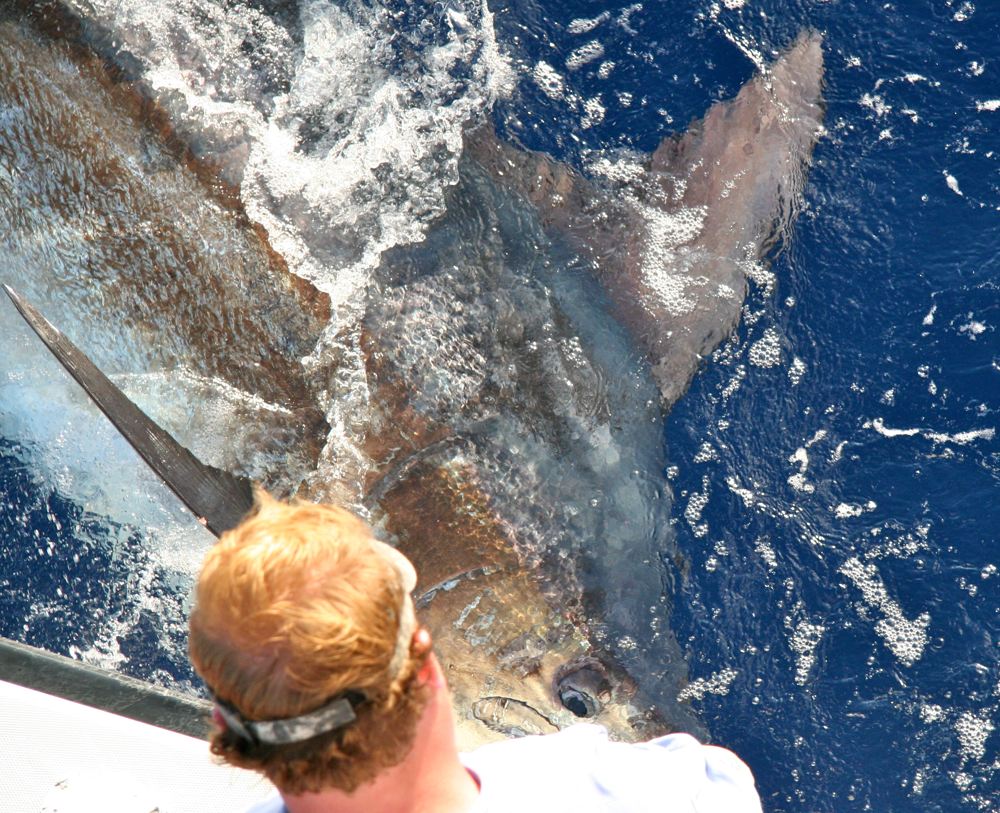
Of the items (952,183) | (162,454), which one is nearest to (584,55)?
(952,183)

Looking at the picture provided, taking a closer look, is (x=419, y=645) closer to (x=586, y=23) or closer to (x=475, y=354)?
(x=475, y=354)

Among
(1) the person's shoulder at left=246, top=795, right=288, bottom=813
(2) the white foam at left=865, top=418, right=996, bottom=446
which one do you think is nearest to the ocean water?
(2) the white foam at left=865, top=418, right=996, bottom=446

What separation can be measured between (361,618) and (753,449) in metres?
2.69

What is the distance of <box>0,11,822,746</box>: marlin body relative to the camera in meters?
2.94

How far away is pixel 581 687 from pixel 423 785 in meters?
1.93

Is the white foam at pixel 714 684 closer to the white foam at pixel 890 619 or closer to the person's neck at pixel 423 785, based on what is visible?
the white foam at pixel 890 619

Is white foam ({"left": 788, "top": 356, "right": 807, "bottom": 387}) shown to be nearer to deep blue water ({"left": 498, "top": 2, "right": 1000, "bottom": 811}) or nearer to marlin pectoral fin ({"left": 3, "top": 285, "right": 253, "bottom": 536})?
deep blue water ({"left": 498, "top": 2, "right": 1000, "bottom": 811})

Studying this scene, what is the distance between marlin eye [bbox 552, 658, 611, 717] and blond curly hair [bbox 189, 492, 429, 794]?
1.97 metres

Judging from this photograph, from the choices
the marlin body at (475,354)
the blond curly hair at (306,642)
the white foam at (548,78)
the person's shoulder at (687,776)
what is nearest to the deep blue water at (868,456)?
the marlin body at (475,354)

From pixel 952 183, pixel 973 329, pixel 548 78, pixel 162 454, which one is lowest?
pixel 162 454

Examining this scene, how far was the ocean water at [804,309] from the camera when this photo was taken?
10.7ft

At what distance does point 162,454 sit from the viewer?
2781mm

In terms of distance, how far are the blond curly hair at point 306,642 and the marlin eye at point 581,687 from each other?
1.97 m

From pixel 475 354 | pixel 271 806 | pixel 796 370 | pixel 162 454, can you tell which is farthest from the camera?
pixel 796 370
